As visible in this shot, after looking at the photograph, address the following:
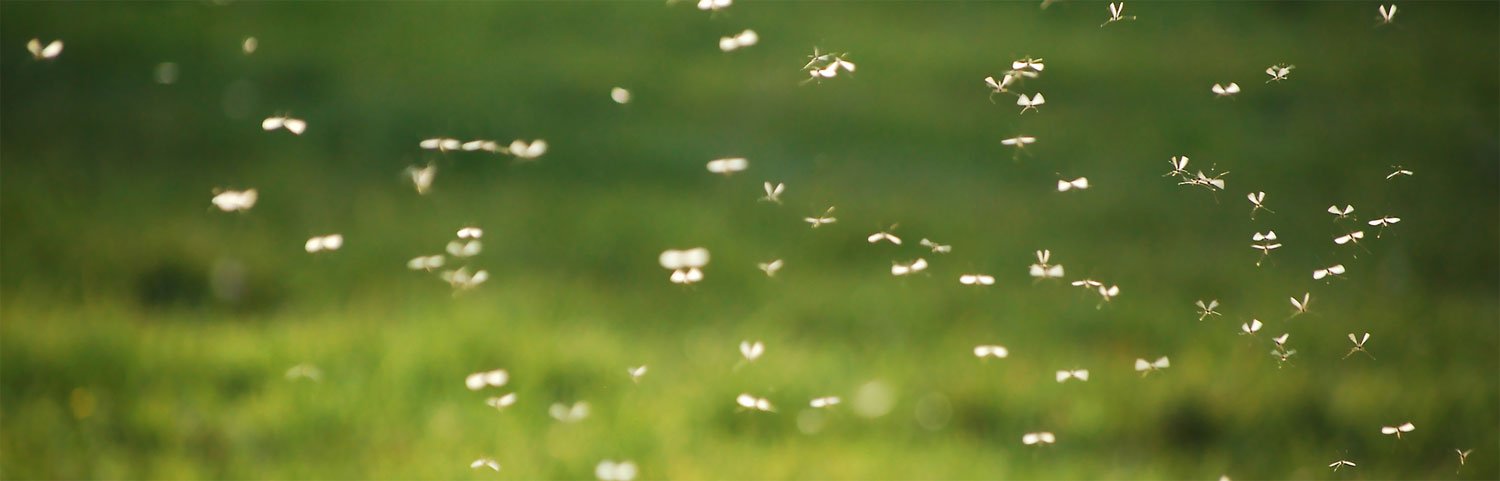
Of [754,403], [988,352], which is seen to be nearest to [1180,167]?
[988,352]

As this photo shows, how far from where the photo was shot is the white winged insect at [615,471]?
2824 millimetres

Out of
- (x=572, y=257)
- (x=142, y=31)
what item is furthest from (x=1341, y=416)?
(x=142, y=31)

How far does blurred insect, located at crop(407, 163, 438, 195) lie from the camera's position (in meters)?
4.11

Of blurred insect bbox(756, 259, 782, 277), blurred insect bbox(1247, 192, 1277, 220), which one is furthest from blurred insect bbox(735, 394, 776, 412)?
blurred insect bbox(1247, 192, 1277, 220)

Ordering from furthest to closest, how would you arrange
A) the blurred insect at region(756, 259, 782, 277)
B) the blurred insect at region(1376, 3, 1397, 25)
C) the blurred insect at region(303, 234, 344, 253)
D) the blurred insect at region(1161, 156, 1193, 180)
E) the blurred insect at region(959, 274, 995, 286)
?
the blurred insect at region(756, 259, 782, 277) → the blurred insect at region(303, 234, 344, 253) → the blurred insect at region(959, 274, 995, 286) → the blurred insect at region(1161, 156, 1193, 180) → the blurred insect at region(1376, 3, 1397, 25)

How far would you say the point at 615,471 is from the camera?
285 cm

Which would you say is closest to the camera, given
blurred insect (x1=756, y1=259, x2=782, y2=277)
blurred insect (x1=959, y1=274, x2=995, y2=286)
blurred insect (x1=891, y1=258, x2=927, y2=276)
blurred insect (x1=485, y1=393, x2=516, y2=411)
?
blurred insect (x1=891, y1=258, x2=927, y2=276)

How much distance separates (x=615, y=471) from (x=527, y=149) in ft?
6.47

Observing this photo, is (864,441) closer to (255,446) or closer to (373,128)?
(255,446)

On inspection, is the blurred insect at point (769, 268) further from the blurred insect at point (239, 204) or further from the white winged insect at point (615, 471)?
the blurred insect at point (239, 204)

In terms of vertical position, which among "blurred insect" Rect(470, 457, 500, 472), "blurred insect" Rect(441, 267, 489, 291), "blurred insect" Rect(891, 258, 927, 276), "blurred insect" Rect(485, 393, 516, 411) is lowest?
"blurred insect" Rect(470, 457, 500, 472)

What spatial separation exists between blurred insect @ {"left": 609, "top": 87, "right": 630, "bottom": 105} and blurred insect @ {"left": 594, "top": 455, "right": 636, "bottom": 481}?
89.0 inches

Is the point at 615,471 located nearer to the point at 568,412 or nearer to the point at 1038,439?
the point at 568,412

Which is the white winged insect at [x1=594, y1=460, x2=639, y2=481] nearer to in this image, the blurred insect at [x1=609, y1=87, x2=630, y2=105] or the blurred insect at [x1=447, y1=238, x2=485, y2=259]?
the blurred insect at [x1=447, y1=238, x2=485, y2=259]
